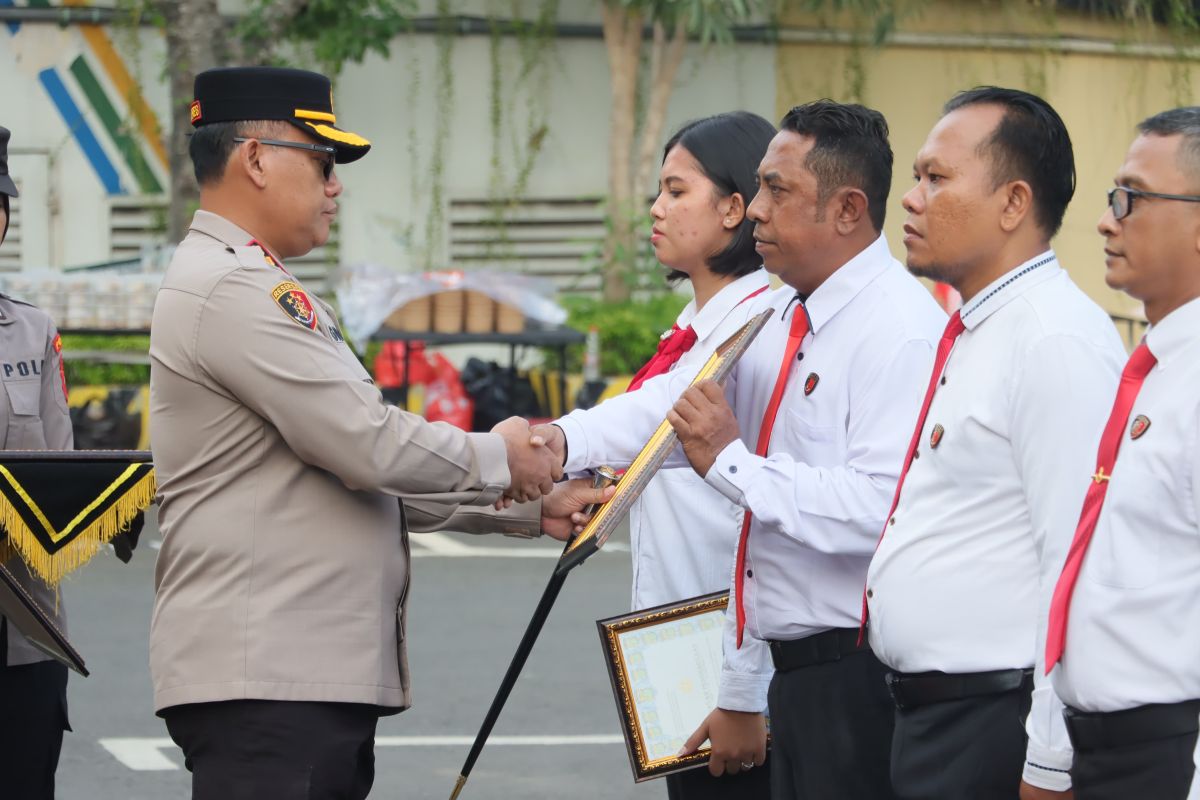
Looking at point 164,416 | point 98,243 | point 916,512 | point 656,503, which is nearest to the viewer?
point 916,512

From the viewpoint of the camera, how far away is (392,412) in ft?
10.5

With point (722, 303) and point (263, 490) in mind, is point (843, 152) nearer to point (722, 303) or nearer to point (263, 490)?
point (722, 303)

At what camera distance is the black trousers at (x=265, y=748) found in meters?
3.06

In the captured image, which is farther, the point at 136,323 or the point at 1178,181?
the point at 136,323

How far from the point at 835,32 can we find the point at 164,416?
14453mm

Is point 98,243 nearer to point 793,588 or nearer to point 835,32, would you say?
point 835,32

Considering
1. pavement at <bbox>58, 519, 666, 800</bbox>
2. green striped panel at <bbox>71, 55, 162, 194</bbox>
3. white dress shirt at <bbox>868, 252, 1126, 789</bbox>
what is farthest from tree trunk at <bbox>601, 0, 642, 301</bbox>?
white dress shirt at <bbox>868, 252, 1126, 789</bbox>

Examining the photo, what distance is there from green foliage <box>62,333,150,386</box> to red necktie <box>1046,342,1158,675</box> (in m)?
11.1

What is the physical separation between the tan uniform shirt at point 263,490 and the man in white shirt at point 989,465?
0.96 metres

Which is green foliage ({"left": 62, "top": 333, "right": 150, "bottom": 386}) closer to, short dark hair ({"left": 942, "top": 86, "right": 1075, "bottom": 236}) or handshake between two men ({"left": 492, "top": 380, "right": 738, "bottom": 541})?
handshake between two men ({"left": 492, "top": 380, "right": 738, "bottom": 541})

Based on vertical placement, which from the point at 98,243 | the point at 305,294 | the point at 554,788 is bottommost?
the point at 554,788

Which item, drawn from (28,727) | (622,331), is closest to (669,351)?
(28,727)

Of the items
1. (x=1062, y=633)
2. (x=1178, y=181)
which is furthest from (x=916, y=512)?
(x=1178, y=181)

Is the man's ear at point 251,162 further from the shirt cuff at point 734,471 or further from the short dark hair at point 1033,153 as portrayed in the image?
the short dark hair at point 1033,153
